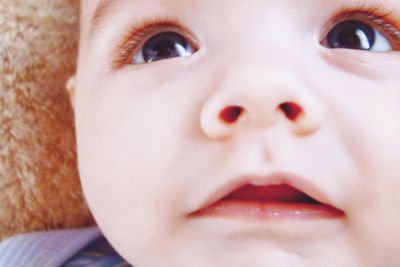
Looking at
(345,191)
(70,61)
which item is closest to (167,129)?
(345,191)

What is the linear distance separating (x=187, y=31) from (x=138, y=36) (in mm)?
85

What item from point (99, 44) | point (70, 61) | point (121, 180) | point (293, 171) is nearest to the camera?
point (293, 171)

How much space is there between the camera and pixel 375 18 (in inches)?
27.3

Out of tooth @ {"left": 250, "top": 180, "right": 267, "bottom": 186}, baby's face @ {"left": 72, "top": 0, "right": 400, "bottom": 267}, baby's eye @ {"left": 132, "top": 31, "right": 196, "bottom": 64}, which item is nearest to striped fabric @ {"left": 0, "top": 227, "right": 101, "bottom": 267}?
baby's face @ {"left": 72, "top": 0, "right": 400, "bottom": 267}

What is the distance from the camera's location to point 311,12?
660 millimetres

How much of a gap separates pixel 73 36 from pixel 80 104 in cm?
27

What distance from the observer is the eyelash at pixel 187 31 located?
684mm

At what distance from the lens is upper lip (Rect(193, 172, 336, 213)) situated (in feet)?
1.88

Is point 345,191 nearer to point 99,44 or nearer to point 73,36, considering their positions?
point 99,44

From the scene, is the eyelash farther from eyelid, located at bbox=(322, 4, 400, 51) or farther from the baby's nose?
the baby's nose

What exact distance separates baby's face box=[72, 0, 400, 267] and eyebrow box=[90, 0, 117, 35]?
8cm

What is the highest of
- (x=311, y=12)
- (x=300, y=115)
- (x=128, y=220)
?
(x=311, y=12)

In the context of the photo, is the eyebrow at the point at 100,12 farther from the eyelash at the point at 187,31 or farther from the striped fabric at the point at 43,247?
the striped fabric at the point at 43,247

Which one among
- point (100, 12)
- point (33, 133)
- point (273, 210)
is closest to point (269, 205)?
point (273, 210)
